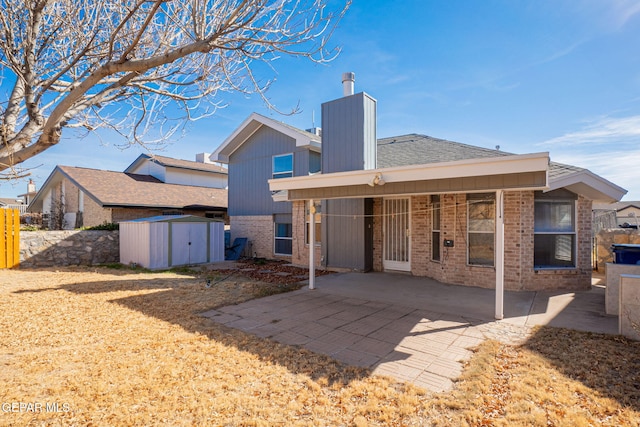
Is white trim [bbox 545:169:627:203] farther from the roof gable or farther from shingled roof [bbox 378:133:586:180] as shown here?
the roof gable

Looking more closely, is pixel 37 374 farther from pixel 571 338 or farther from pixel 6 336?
pixel 571 338

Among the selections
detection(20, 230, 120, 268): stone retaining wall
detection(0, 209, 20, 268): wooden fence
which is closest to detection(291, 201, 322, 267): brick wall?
detection(20, 230, 120, 268): stone retaining wall

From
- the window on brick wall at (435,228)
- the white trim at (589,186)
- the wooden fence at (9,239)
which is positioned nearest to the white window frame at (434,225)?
the window on brick wall at (435,228)

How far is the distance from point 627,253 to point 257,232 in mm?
13059

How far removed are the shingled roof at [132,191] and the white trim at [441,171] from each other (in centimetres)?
1186

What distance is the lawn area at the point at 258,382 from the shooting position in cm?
301

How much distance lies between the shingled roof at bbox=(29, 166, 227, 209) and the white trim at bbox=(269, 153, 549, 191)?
11.9 meters

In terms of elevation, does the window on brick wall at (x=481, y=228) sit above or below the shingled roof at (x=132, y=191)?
below

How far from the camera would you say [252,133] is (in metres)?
16.3

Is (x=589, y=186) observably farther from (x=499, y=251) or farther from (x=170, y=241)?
(x=170, y=241)

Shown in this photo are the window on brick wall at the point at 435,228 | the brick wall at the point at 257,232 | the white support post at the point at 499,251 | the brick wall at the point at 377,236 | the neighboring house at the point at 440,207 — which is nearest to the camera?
the white support post at the point at 499,251

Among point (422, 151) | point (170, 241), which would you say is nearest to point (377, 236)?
point (422, 151)

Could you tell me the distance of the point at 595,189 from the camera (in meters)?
7.67

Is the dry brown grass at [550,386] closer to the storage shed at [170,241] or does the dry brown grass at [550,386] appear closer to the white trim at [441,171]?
the white trim at [441,171]
